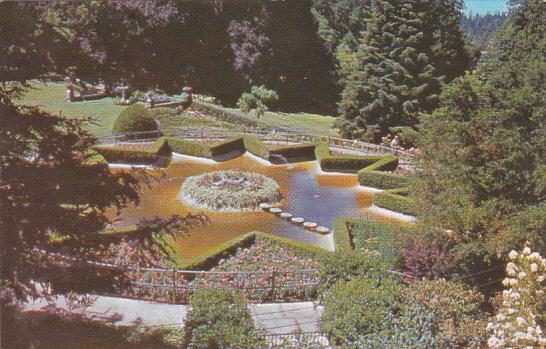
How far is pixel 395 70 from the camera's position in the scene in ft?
106

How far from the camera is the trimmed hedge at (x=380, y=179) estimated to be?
22.2m

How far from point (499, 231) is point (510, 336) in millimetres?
2909

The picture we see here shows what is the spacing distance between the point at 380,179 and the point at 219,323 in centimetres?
1363

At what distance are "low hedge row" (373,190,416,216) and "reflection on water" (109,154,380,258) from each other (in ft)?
2.30

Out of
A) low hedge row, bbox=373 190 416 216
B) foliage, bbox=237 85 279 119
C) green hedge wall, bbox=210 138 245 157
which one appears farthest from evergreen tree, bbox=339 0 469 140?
low hedge row, bbox=373 190 416 216

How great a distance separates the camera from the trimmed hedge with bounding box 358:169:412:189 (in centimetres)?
2225

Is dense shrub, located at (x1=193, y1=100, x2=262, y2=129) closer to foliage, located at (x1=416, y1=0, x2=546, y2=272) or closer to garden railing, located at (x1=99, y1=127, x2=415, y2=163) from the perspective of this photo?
garden railing, located at (x1=99, y1=127, x2=415, y2=163)

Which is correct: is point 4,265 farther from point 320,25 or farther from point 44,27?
point 320,25

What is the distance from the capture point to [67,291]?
33.3ft

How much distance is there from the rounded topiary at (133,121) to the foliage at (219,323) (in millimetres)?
18784

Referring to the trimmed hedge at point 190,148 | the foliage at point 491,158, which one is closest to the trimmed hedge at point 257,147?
the trimmed hedge at point 190,148

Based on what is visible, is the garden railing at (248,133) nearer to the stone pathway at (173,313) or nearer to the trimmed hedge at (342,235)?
the trimmed hedge at (342,235)

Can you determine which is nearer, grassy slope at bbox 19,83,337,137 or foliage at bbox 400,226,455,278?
foliage at bbox 400,226,455,278

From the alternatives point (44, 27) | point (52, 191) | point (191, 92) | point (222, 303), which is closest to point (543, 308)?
point (222, 303)
